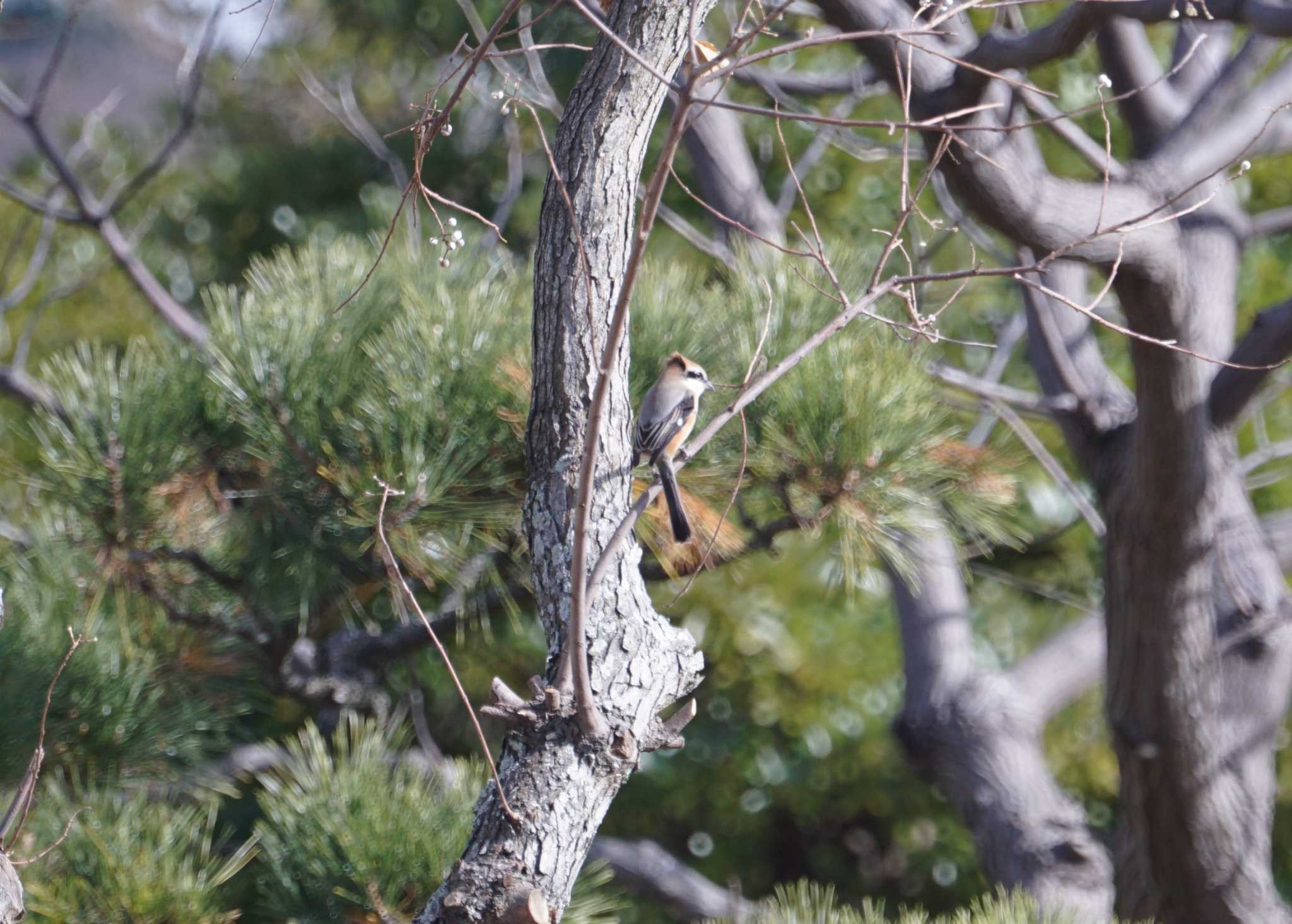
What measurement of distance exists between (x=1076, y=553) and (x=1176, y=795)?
1208mm

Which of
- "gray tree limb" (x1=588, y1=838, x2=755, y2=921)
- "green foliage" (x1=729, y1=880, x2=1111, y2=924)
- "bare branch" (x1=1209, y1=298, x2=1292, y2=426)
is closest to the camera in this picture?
"green foliage" (x1=729, y1=880, x2=1111, y2=924)

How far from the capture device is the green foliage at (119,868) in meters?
1.11

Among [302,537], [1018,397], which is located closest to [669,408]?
[302,537]

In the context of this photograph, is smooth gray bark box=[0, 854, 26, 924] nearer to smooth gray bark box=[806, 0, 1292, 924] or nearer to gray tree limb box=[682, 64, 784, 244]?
smooth gray bark box=[806, 0, 1292, 924]

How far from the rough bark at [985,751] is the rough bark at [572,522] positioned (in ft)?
3.34

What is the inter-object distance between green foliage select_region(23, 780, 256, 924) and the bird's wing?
22.7 inches

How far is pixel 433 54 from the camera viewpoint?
290cm

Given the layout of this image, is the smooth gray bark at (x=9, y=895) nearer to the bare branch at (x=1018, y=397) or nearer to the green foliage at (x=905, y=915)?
the green foliage at (x=905, y=915)

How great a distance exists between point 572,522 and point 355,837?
46cm

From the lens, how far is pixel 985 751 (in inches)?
78.4

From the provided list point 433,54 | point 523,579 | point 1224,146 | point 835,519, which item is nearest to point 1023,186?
point 835,519

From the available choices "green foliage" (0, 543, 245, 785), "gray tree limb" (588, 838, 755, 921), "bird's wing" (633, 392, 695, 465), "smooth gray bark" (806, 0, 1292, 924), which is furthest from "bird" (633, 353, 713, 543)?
"gray tree limb" (588, 838, 755, 921)

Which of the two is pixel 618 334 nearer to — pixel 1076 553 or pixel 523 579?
pixel 523 579

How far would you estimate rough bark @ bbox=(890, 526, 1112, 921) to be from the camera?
74.0 inches
